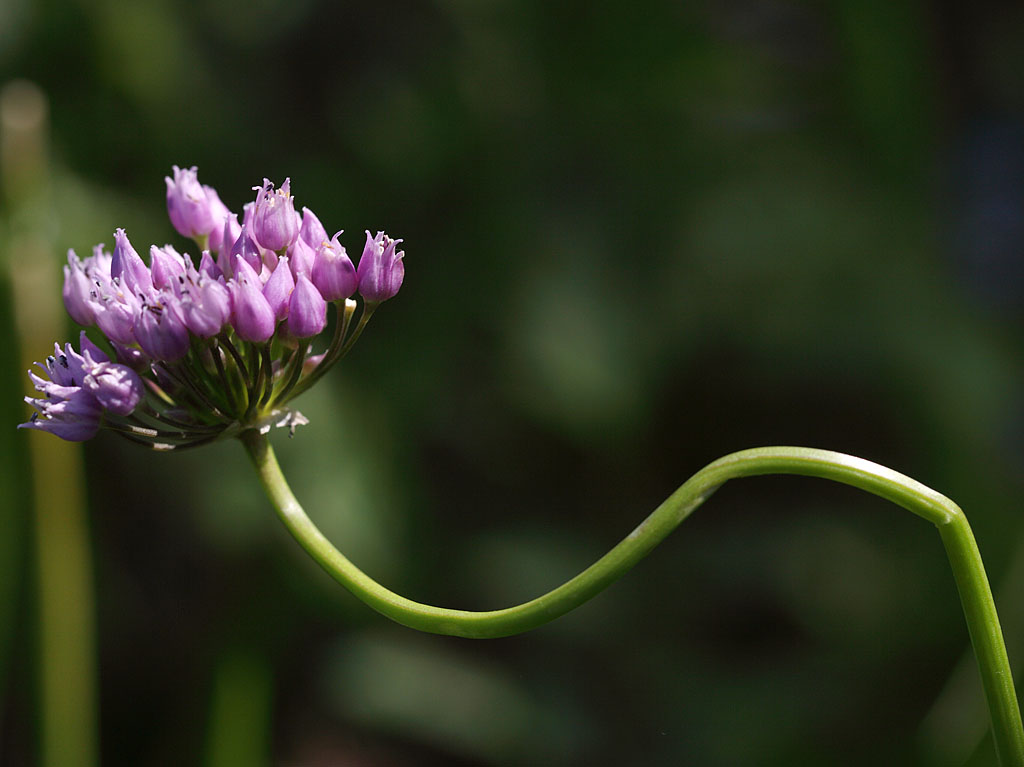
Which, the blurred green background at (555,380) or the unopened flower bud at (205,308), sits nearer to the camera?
the unopened flower bud at (205,308)

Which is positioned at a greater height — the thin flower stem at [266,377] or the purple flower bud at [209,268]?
the purple flower bud at [209,268]

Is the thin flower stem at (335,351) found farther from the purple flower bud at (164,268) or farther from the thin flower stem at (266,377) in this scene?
the purple flower bud at (164,268)

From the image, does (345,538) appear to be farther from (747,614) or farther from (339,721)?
(747,614)

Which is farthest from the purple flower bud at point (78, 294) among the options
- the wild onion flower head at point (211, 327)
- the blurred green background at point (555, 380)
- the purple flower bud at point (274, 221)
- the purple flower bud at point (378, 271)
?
the blurred green background at point (555, 380)

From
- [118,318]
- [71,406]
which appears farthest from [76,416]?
[118,318]

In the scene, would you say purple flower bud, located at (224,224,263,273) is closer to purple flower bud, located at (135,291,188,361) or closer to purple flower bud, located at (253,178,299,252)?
purple flower bud, located at (253,178,299,252)

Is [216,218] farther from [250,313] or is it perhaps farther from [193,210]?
[250,313]

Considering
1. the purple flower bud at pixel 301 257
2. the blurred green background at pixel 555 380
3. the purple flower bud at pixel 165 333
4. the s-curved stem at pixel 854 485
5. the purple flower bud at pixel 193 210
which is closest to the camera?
the s-curved stem at pixel 854 485

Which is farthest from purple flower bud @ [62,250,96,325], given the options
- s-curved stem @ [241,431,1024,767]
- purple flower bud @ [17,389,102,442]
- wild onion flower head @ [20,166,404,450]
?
s-curved stem @ [241,431,1024,767]

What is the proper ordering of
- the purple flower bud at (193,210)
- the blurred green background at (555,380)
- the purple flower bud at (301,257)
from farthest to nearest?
the blurred green background at (555,380)
the purple flower bud at (193,210)
the purple flower bud at (301,257)
